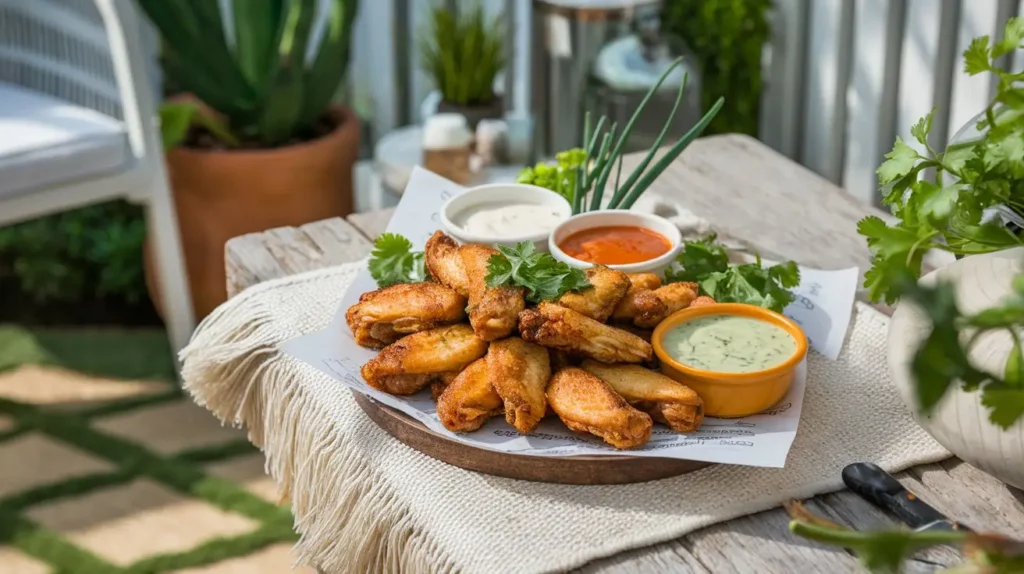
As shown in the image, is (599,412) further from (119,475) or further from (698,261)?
(119,475)

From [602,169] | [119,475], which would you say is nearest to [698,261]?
[602,169]

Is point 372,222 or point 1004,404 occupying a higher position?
point 1004,404

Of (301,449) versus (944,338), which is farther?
(301,449)

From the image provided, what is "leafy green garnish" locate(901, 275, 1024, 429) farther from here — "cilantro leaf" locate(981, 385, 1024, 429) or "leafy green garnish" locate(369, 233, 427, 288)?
"leafy green garnish" locate(369, 233, 427, 288)

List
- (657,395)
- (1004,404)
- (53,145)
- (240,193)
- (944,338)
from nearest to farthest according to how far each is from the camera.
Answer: (944,338), (1004,404), (657,395), (53,145), (240,193)

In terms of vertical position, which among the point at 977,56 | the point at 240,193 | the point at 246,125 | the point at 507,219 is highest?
the point at 977,56

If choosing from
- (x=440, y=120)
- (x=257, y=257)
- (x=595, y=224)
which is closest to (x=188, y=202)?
(x=440, y=120)

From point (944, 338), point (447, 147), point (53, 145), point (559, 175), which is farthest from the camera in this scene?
point (447, 147)
